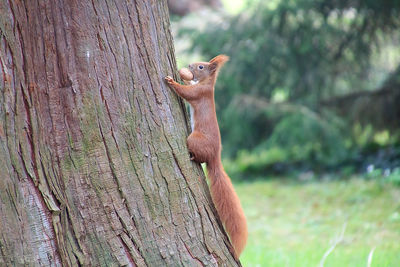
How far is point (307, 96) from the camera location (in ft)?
25.3

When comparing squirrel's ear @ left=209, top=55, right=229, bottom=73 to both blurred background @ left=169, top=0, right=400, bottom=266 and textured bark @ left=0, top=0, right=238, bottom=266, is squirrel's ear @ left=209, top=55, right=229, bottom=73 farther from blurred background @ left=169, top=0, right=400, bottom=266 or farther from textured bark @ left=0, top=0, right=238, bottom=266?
blurred background @ left=169, top=0, right=400, bottom=266

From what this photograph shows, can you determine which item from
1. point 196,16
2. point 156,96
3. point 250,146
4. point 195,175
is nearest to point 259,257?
point 195,175

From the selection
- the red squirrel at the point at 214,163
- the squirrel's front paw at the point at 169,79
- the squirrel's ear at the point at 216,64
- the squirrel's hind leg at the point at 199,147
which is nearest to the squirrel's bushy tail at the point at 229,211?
the red squirrel at the point at 214,163

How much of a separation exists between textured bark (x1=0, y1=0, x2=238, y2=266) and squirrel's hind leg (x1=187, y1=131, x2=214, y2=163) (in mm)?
125

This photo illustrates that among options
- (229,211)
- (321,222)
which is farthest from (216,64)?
(321,222)

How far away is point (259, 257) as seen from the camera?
12.8 feet

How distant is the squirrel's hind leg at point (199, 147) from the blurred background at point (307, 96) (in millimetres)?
3778

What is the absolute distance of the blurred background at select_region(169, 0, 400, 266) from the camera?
6902 millimetres

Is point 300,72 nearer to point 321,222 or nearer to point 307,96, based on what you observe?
point 307,96

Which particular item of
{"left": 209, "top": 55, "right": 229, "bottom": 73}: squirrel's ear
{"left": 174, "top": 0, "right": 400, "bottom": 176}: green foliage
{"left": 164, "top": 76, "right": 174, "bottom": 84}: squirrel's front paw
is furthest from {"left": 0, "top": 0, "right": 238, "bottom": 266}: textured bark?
{"left": 174, "top": 0, "right": 400, "bottom": 176}: green foliage

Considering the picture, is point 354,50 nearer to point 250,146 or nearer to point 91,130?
point 250,146

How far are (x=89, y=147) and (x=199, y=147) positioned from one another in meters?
0.61

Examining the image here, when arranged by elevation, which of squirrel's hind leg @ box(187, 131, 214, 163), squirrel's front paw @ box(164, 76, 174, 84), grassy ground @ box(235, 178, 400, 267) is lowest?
grassy ground @ box(235, 178, 400, 267)

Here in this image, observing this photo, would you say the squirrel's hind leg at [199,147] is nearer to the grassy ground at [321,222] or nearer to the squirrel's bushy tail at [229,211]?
the squirrel's bushy tail at [229,211]
